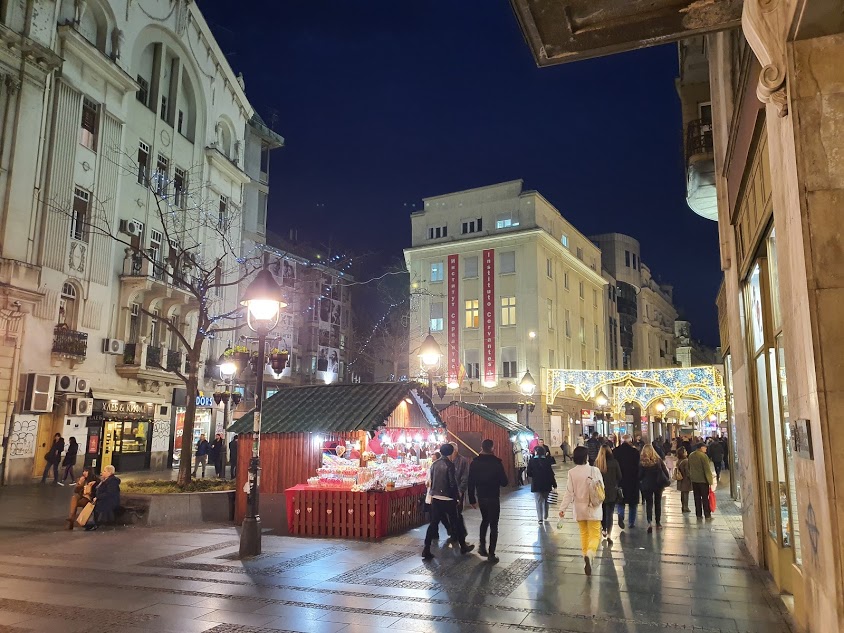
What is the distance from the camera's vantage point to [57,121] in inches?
960

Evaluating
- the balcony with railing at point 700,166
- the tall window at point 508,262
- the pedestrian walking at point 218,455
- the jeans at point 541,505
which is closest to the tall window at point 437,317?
the tall window at point 508,262

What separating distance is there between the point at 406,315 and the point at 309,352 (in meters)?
9.26

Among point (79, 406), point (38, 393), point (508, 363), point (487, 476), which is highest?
point (508, 363)

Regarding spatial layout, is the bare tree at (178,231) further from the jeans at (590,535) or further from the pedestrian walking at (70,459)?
the jeans at (590,535)

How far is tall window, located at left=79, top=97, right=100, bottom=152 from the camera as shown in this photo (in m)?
26.2

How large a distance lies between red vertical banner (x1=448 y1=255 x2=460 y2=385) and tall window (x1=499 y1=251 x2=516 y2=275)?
318cm

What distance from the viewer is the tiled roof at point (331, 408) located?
13.6 metres

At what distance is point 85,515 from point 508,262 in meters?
33.1

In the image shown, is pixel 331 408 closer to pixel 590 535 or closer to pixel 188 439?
pixel 188 439

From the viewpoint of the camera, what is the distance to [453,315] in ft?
143

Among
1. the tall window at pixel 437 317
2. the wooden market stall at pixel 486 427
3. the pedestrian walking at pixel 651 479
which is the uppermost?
the tall window at pixel 437 317

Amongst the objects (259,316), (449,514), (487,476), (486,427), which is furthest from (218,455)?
(487,476)

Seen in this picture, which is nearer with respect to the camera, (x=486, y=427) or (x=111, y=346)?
(x=486, y=427)

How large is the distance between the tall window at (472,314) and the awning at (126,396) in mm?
20215
